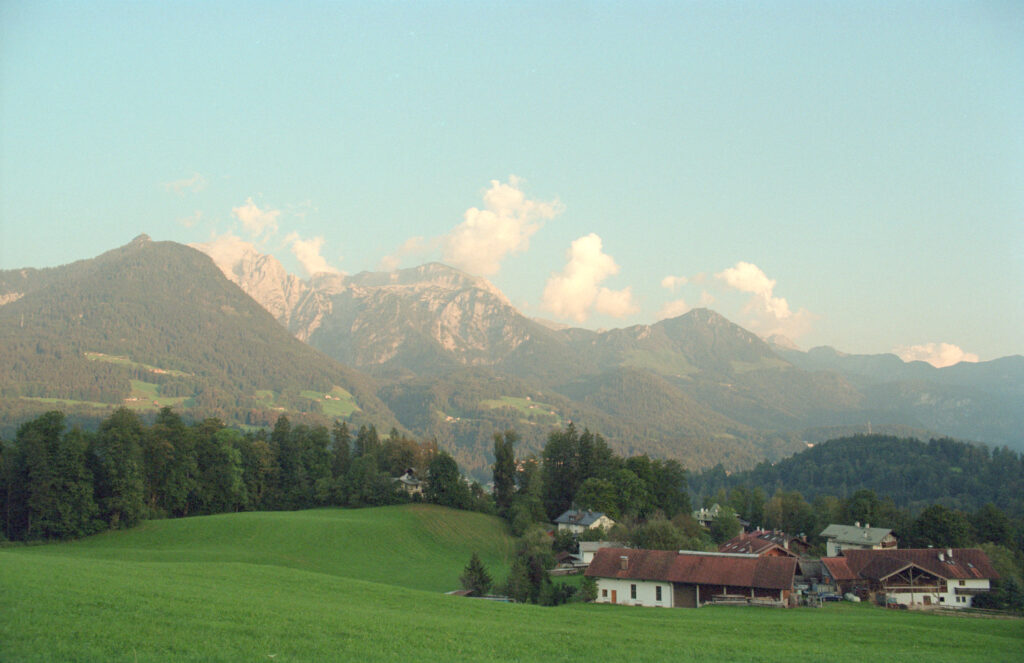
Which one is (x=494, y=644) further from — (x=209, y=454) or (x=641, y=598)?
(x=209, y=454)

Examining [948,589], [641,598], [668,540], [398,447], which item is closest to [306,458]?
[398,447]

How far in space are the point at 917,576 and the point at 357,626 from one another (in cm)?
4952

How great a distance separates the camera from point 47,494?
57.1 m

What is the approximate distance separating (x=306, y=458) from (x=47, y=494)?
4029 cm

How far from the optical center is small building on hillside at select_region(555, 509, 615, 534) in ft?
262

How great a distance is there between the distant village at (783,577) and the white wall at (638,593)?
6cm

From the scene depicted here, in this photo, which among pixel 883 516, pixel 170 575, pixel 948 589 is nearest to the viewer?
pixel 170 575

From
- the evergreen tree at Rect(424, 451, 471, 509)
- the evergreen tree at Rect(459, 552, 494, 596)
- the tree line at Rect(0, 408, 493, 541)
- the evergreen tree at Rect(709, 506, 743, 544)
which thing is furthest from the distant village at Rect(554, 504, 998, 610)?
the tree line at Rect(0, 408, 493, 541)

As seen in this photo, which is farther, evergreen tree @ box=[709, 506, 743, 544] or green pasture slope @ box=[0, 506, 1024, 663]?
evergreen tree @ box=[709, 506, 743, 544]

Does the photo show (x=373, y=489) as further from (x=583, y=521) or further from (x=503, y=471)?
(x=583, y=521)

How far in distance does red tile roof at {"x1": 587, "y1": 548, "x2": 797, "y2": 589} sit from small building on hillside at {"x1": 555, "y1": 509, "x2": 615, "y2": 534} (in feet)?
94.4

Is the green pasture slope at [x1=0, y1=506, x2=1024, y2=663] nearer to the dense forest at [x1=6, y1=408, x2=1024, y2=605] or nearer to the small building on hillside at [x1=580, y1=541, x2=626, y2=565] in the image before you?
the dense forest at [x1=6, y1=408, x2=1024, y2=605]

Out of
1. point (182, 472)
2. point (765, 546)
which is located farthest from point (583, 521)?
point (182, 472)

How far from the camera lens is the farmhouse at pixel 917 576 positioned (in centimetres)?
5284
